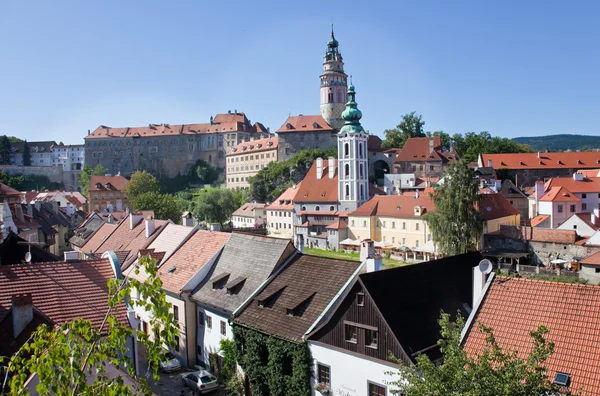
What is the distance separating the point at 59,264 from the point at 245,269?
8598mm

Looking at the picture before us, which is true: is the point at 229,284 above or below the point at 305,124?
below

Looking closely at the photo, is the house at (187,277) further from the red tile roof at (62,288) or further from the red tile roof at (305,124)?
the red tile roof at (305,124)

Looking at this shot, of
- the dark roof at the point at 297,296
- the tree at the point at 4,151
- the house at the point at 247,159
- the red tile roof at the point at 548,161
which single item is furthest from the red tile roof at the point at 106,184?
the dark roof at the point at 297,296

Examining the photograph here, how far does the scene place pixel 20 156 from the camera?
5620 inches

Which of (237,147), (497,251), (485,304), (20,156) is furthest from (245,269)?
(20,156)

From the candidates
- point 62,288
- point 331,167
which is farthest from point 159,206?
point 62,288

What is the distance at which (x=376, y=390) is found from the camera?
601 inches

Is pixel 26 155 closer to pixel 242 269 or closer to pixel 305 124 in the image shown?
pixel 305 124

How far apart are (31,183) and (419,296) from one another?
136 m

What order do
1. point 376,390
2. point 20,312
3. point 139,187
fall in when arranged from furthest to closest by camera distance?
point 139,187 → point 376,390 → point 20,312

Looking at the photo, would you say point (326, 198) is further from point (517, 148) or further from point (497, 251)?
point (517, 148)

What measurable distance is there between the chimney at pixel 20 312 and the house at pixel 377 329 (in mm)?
8569

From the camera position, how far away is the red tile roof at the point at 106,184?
9366cm

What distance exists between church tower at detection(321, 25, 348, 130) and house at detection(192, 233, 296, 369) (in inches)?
3644
